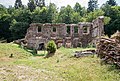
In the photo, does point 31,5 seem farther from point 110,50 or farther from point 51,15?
point 110,50

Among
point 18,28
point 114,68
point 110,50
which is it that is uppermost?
point 110,50

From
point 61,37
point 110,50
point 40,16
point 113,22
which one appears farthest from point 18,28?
point 110,50

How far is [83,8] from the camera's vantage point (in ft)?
222

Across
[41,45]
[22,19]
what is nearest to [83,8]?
[22,19]

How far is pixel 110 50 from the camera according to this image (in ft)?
54.7

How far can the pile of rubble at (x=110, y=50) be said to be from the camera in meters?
15.9

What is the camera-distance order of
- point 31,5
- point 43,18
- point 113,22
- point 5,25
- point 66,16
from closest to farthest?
point 113,22, point 43,18, point 66,16, point 5,25, point 31,5

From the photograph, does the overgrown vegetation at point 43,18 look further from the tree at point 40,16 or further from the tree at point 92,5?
the tree at point 92,5

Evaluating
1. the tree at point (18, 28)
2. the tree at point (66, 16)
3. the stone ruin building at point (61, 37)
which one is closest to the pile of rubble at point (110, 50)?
the stone ruin building at point (61, 37)

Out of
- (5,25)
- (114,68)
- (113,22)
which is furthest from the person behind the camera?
(5,25)

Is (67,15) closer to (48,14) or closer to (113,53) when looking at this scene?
(48,14)

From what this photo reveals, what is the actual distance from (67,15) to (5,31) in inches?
640

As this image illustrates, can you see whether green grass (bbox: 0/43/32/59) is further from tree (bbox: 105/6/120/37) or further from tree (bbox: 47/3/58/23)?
tree (bbox: 105/6/120/37)

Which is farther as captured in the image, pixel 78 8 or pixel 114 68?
pixel 78 8
